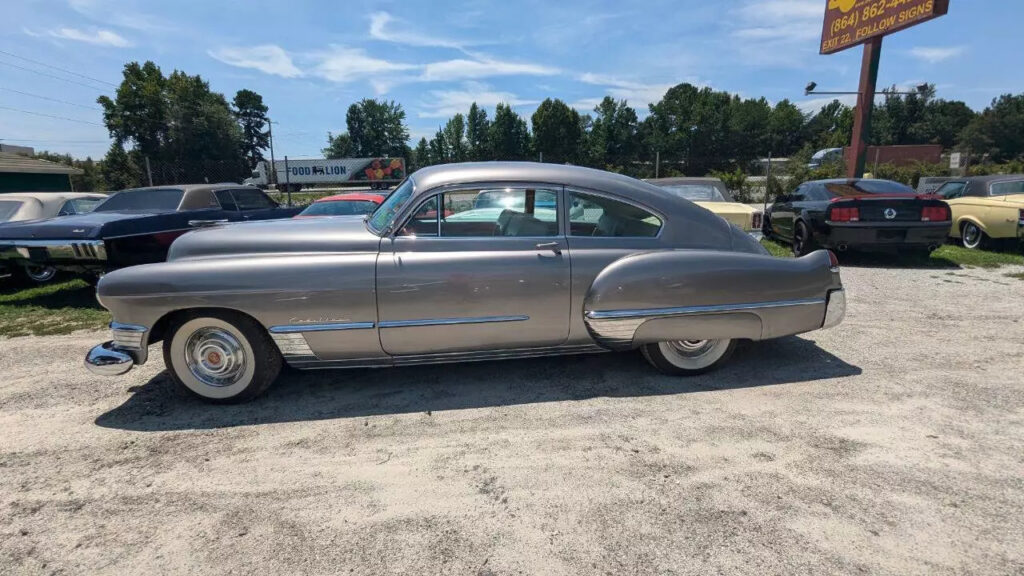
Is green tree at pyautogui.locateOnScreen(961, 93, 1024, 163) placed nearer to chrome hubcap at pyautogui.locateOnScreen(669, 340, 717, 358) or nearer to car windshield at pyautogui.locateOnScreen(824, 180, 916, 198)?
car windshield at pyautogui.locateOnScreen(824, 180, 916, 198)

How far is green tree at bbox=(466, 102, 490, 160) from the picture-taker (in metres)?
46.1

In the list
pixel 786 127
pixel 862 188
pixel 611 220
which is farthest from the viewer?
pixel 786 127

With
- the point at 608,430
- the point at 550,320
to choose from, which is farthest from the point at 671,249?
the point at 608,430

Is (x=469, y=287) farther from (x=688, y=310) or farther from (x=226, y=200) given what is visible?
(x=226, y=200)

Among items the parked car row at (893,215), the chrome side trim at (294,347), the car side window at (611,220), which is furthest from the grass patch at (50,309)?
the parked car row at (893,215)

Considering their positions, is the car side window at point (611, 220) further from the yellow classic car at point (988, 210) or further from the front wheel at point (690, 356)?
the yellow classic car at point (988, 210)

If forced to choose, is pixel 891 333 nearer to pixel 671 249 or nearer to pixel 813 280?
pixel 813 280

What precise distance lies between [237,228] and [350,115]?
6832cm

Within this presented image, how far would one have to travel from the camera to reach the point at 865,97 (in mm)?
14906

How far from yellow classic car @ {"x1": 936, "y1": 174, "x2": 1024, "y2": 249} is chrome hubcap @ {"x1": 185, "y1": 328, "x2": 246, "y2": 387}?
10412 millimetres

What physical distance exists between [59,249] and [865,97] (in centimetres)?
1872

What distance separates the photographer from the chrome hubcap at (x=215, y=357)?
3150 mm

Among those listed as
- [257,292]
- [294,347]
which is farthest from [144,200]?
[294,347]

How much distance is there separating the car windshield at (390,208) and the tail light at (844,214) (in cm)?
628
